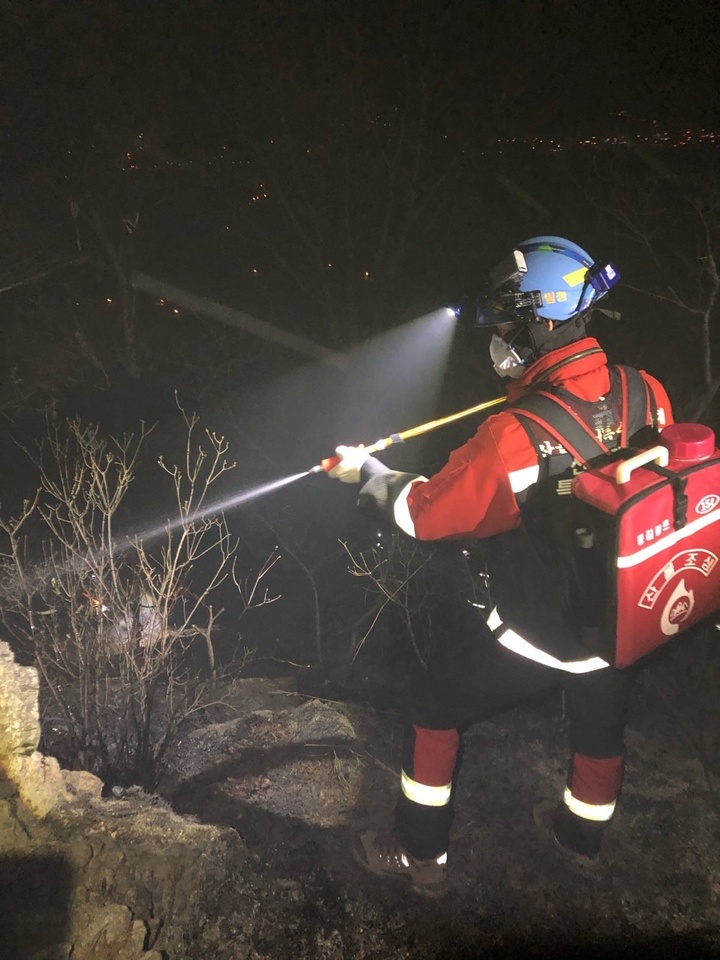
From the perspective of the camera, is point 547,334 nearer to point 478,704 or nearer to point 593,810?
point 478,704

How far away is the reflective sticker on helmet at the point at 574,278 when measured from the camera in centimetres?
271

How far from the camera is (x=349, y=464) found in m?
2.94

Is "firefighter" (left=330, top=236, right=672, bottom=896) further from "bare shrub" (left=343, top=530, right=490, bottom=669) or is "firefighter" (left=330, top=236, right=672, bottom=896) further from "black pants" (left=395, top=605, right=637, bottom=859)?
"bare shrub" (left=343, top=530, right=490, bottom=669)

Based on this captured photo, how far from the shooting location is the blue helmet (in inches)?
105

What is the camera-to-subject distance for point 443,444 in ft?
33.8

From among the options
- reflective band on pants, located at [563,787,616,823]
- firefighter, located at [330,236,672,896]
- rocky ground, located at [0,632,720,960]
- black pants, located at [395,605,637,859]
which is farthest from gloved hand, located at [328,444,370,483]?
reflective band on pants, located at [563,787,616,823]

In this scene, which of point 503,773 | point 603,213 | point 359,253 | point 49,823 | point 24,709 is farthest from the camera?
point 359,253

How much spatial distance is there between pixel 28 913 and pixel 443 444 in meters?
8.87

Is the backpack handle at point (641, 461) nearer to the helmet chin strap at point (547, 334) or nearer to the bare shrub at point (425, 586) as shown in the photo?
the helmet chin strap at point (547, 334)

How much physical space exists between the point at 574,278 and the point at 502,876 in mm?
2888

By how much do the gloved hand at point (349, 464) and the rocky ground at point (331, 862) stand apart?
170cm

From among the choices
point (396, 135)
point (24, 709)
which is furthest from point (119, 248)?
point (24, 709)

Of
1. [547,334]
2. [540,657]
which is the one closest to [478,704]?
[540,657]

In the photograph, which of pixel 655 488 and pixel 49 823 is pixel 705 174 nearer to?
pixel 655 488
